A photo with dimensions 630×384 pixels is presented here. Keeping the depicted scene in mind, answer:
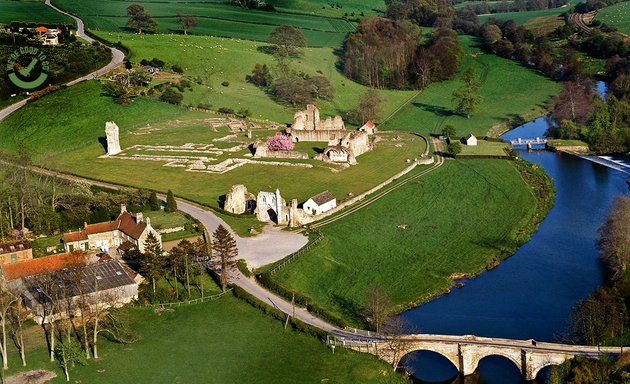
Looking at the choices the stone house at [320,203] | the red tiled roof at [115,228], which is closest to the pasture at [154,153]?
the stone house at [320,203]

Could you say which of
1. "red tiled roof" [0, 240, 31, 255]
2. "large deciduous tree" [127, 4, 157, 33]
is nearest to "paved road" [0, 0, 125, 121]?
"large deciduous tree" [127, 4, 157, 33]

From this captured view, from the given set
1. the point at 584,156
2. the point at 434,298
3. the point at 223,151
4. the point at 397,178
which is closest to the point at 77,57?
the point at 223,151

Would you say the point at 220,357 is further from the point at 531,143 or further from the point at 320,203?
the point at 531,143

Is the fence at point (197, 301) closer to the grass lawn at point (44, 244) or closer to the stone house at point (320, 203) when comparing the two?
the grass lawn at point (44, 244)

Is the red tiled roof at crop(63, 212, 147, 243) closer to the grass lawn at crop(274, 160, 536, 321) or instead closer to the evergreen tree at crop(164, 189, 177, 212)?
the evergreen tree at crop(164, 189, 177, 212)

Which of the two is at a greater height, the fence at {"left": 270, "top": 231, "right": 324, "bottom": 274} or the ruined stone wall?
the fence at {"left": 270, "top": 231, "right": 324, "bottom": 274}

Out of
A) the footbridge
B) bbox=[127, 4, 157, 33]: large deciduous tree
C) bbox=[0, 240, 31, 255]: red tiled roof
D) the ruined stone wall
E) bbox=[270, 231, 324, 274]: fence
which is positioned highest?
bbox=[127, 4, 157, 33]: large deciduous tree

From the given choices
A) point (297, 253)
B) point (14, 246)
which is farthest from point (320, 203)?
point (14, 246)
